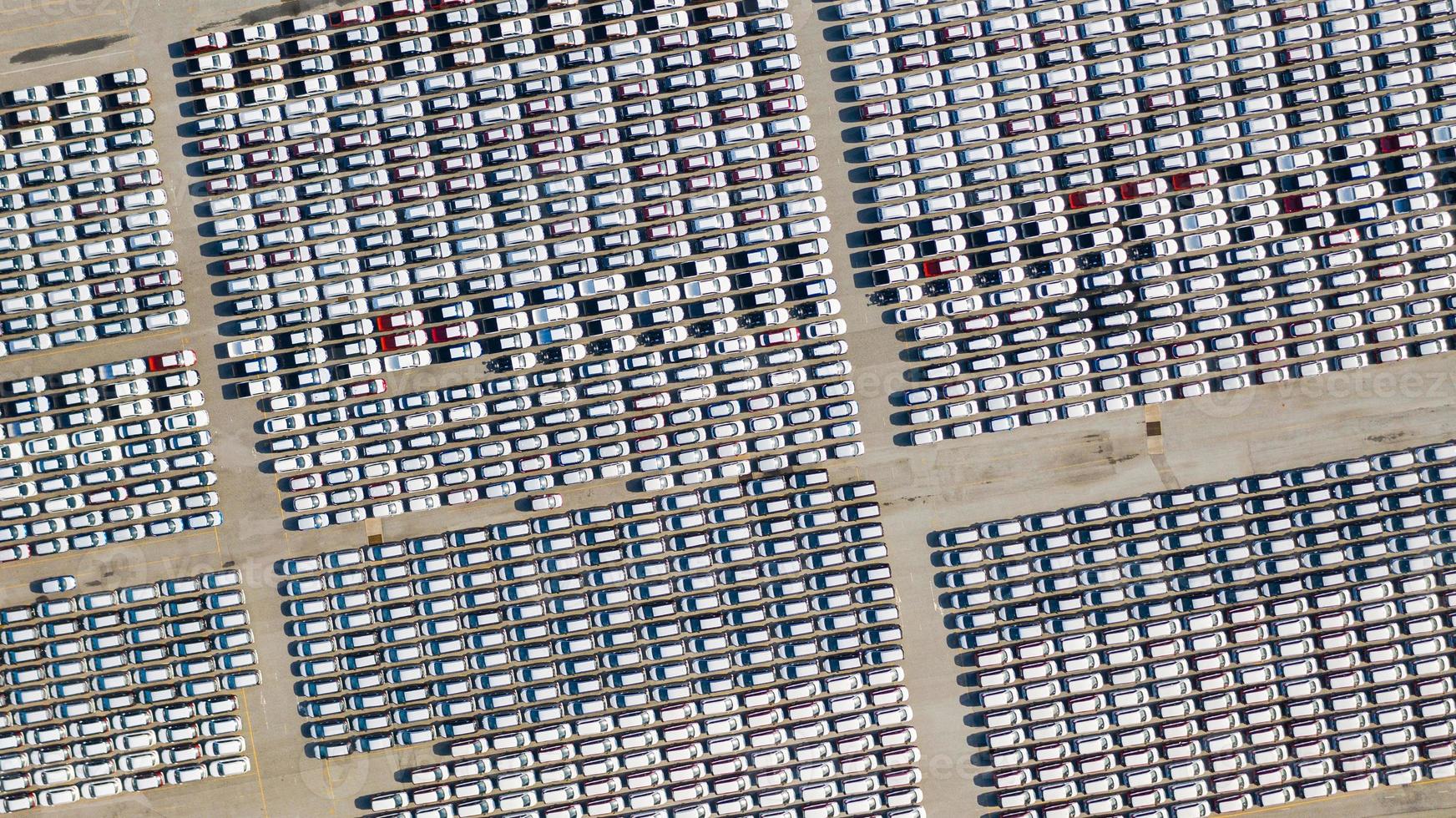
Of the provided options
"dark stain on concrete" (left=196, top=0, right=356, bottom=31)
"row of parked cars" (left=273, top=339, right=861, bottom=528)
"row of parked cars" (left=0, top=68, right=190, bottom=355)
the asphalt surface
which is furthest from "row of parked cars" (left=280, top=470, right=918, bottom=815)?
"dark stain on concrete" (left=196, top=0, right=356, bottom=31)

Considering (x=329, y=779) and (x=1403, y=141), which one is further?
(x=329, y=779)

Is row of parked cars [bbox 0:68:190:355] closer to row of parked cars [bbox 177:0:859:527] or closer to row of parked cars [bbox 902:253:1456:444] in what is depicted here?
row of parked cars [bbox 177:0:859:527]

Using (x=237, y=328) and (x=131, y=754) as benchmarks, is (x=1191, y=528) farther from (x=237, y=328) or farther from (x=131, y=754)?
(x=131, y=754)

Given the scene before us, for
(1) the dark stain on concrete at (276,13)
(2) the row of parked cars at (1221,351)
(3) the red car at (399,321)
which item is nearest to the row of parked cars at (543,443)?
(3) the red car at (399,321)

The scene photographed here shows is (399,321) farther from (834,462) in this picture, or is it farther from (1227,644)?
(1227,644)

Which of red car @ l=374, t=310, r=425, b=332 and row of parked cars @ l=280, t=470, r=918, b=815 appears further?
red car @ l=374, t=310, r=425, b=332

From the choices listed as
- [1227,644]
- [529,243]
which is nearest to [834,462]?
[529,243]
